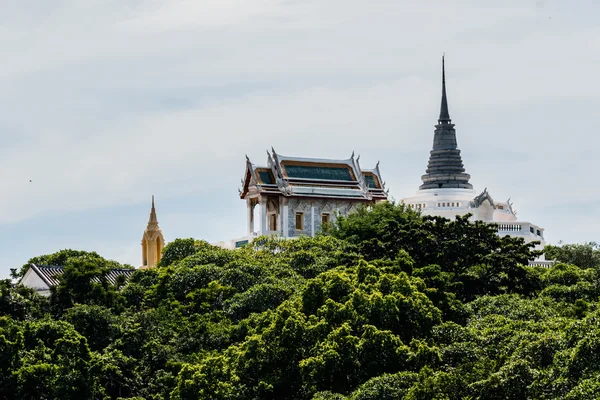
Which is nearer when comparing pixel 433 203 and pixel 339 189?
pixel 339 189

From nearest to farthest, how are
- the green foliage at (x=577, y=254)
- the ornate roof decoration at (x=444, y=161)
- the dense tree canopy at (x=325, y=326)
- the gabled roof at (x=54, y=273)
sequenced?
the dense tree canopy at (x=325, y=326) → the gabled roof at (x=54, y=273) → the green foliage at (x=577, y=254) → the ornate roof decoration at (x=444, y=161)

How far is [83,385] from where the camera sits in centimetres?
4553

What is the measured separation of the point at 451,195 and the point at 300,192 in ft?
43.9

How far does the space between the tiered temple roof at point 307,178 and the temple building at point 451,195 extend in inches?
171

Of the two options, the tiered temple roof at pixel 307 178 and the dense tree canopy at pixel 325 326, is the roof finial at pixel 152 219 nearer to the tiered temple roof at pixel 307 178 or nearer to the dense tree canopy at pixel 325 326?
the tiered temple roof at pixel 307 178

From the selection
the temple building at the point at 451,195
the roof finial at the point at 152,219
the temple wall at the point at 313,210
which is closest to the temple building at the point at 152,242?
the roof finial at the point at 152,219

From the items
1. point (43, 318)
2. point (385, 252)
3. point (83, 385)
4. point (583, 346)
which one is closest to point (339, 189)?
point (385, 252)

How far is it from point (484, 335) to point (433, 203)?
4718 centimetres

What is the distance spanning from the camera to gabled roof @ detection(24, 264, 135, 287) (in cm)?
5950

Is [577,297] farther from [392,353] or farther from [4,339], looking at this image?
[4,339]

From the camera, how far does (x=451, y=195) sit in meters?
90.8

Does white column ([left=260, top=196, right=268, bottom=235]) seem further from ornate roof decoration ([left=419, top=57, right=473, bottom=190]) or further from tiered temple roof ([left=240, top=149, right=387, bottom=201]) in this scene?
ornate roof decoration ([left=419, top=57, right=473, bottom=190])

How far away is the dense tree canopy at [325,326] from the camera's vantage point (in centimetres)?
3997

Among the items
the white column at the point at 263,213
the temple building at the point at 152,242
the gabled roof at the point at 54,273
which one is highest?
the white column at the point at 263,213
